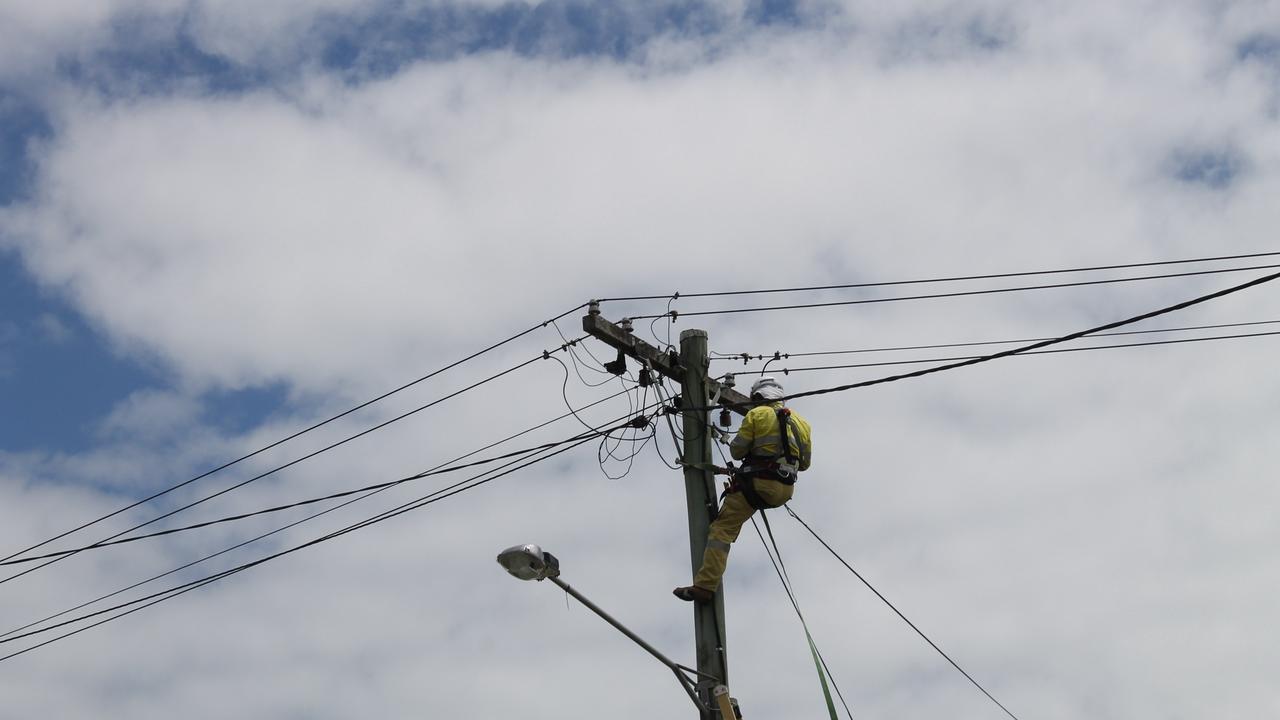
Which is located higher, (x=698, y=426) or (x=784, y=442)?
(x=698, y=426)

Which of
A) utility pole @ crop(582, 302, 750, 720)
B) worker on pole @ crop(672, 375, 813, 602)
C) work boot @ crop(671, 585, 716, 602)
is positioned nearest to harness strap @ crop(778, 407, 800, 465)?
worker on pole @ crop(672, 375, 813, 602)

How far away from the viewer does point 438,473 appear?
12008mm

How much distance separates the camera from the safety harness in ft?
32.6

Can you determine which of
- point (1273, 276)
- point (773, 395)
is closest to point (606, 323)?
point (773, 395)

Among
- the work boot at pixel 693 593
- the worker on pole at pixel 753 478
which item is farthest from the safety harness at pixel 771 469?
the work boot at pixel 693 593

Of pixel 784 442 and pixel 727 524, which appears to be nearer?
pixel 727 524

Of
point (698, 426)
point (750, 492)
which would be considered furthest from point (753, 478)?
point (698, 426)

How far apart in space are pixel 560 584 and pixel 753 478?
1557mm

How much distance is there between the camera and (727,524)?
32.7 feet

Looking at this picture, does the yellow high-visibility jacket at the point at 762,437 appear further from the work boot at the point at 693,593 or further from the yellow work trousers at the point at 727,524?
the work boot at the point at 693,593

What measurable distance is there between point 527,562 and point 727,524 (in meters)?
1.50

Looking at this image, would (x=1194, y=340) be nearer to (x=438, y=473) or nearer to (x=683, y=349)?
(x=683, y=349)

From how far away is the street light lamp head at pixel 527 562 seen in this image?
9344 mm

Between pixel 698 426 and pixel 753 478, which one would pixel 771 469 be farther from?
pixel 698 426
